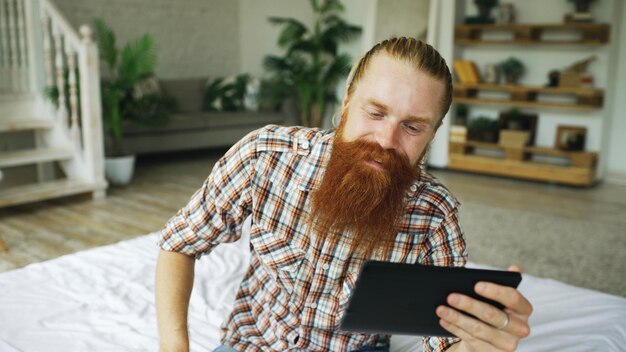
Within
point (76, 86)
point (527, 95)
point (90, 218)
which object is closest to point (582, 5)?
point (527, 95)

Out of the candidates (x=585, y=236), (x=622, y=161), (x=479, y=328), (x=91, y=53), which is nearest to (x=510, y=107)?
(x=622, y=161)

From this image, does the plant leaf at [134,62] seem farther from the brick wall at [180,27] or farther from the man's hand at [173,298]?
the man's hand at [173,298]

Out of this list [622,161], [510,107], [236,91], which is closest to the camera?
[622,161]

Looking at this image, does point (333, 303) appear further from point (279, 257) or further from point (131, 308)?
point (131, 308)

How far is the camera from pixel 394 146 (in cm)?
103

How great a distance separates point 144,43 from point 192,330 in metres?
3.72

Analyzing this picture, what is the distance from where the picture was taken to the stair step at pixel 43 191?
4.02 metres

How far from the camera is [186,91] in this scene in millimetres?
6859

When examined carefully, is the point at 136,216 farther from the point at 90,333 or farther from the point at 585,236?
the point at 585,236

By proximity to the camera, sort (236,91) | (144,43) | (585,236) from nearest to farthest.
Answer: (585,236) < (144,43) < (236,91)

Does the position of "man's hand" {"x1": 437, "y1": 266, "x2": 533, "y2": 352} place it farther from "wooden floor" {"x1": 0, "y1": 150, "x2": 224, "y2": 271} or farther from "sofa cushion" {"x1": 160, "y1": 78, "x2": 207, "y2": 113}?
"sofa cushion" {"x1": 160, "y1": 78, "x2": 207, "y2": 113}

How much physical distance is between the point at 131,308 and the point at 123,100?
3.81 metres

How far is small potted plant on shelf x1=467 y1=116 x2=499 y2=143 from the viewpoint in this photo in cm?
601

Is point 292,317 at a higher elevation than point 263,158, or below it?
below
